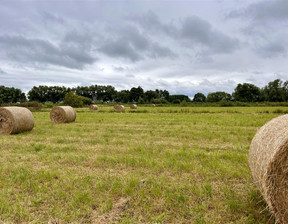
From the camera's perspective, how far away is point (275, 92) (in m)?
92.8

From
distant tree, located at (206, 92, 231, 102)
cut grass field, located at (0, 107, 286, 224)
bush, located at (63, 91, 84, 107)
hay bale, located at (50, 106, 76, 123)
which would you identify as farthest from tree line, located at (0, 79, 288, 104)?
cut grass field, located at (0, 107, 286, 224)

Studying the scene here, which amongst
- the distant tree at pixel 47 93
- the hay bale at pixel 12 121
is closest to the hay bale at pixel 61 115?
the hay bale at pixel 12 121

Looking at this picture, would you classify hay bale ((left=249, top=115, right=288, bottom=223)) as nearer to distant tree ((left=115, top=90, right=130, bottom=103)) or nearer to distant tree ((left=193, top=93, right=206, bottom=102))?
distant tree ((left=115, top=90, right=130, bottom=103))

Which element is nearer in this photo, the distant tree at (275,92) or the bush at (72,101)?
the bush at (72,101)

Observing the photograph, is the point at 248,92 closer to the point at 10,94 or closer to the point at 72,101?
the point at 72,101

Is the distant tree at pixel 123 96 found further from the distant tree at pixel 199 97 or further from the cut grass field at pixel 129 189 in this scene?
the cut grass field at pixel 129 189

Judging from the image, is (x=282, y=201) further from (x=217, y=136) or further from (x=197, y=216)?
(x=217, y=136)

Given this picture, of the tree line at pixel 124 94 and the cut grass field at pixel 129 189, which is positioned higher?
the tree line at pixel 124 94

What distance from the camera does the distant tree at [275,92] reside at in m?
91.0

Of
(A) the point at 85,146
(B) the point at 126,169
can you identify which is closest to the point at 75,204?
(B) the point at 126,169

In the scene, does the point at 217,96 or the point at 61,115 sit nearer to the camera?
the point at 61,115

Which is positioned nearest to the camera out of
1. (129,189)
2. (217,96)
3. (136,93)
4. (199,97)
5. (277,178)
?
(277,178)

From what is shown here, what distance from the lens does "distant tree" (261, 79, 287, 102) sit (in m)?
91.0

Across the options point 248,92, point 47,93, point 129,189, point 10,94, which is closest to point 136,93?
point 47,93
